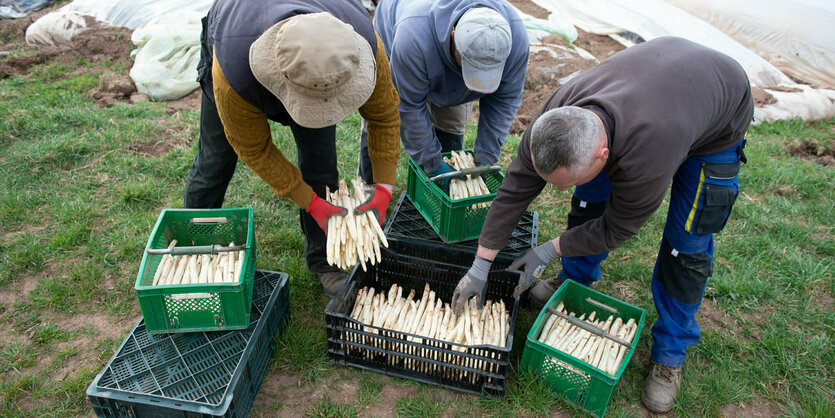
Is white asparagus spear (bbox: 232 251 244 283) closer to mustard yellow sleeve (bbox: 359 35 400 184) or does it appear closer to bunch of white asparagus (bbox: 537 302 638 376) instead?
mustard yellow sleeve (bbox: 359 35 400 184)

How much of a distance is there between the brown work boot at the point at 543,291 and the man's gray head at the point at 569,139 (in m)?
1.83

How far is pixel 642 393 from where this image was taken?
327cm

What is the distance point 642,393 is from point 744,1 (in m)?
10.1

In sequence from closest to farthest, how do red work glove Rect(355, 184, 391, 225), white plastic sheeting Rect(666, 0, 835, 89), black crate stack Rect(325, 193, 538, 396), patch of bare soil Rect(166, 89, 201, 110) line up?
black crate stack Rect(325, 193, 538, 396) → red work glove Rect(355, 184, 391, 225) → patch of bare soil Rect(166, 89, 201, 110) → white plastic sheeting Rect(666, 0, 835, 89)

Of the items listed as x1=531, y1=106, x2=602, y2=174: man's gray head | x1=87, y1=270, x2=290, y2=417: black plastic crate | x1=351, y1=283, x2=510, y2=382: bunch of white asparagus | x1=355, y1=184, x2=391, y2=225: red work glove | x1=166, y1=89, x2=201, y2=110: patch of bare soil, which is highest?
x1=531, y1=106, x2=602, y2=174: man's gray head

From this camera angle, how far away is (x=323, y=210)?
3178 mm

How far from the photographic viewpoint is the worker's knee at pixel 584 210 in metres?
3.66

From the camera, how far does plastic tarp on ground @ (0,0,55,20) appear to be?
389 inches

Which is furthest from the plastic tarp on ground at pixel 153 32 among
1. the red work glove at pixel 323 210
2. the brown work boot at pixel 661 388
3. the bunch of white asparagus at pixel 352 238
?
the brown work boot at pixel 661 388

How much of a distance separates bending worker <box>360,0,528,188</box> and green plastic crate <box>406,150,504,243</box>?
7.4 inches

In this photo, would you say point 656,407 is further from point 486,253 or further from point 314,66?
point 314,66

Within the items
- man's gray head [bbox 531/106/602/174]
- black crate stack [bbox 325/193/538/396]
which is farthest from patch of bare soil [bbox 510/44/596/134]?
man's gray head [bbox 531/106/602/174]

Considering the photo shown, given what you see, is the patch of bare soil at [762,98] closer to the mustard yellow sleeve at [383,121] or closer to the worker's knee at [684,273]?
the worker's knee at [684,273]

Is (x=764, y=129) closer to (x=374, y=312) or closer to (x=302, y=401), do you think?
(x=374, y=312)
